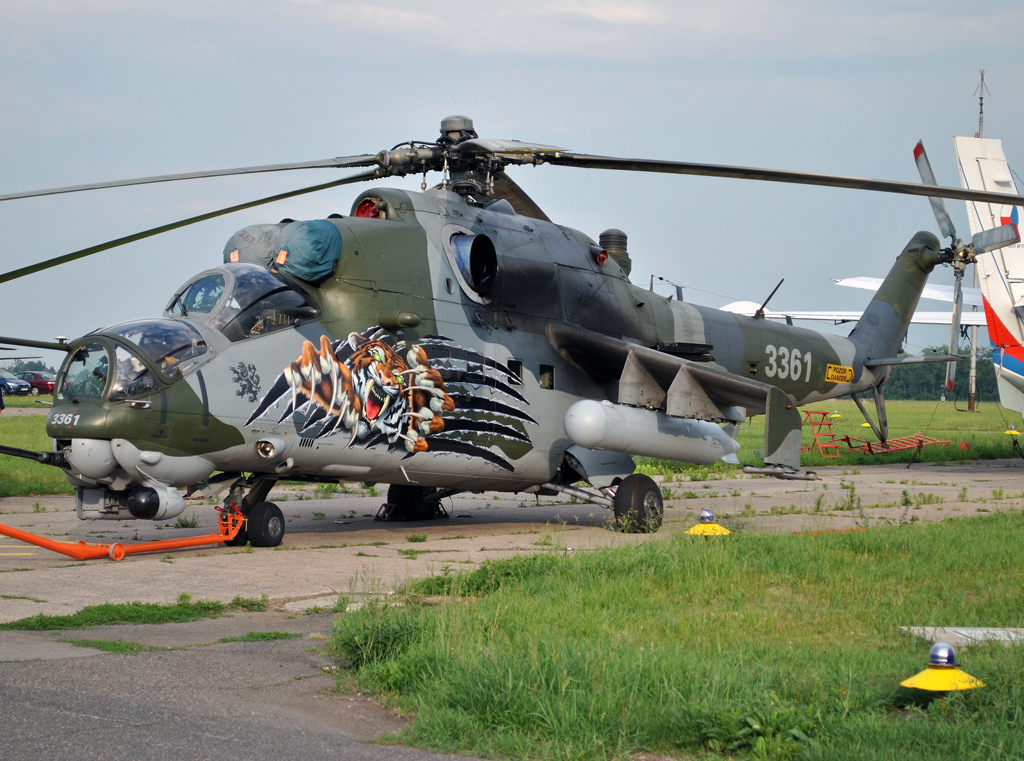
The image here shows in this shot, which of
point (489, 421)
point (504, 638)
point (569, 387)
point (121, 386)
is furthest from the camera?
point (569, 387)

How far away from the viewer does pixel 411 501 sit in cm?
1528

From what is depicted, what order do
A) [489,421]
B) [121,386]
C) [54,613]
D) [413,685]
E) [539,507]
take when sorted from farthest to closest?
[539,507] < [489,421] < [121,386] < [54,613] < [413,685]

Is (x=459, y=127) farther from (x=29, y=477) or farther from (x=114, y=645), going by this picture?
(x=29, y=477)

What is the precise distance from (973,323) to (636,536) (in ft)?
131

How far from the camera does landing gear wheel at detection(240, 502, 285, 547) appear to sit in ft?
37.5

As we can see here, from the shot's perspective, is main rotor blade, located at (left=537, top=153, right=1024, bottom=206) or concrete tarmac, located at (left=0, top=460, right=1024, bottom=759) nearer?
concrete tarmac, located at (left=0, top=460, right=1024, bottom=759)

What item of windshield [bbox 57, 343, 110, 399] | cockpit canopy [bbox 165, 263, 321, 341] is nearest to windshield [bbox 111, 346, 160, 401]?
windshield [bbox 57, 343, 110, 399]

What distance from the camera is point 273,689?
5449 millimetres

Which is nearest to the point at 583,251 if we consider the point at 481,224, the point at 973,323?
the point at 481,224

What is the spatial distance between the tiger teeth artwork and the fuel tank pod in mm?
923

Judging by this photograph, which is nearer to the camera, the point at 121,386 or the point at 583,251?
the point at 121,386

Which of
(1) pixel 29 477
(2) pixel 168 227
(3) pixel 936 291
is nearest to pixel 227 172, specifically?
(2) pixel 168 227

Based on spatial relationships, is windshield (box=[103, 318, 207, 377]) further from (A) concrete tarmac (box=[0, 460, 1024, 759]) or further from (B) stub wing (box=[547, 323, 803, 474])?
(B) stub wing (box=[547, 323, 803, 474])

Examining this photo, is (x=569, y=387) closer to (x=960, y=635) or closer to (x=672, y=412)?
(x=672, y=412)
